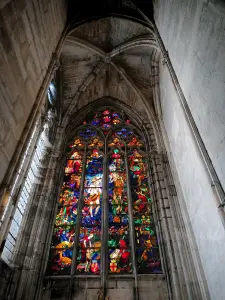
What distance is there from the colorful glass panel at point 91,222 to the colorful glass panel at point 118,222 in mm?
335

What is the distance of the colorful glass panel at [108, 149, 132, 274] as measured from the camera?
582 cm

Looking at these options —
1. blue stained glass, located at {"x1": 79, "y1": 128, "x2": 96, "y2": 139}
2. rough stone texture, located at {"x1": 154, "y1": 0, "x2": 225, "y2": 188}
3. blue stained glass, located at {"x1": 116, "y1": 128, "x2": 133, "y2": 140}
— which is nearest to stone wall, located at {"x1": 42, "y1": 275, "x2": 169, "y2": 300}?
rough stone texture, located at {"x1": 154, "y1": 0, "x2": 225, "y2": 188}

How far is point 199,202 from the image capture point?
459 centimetres

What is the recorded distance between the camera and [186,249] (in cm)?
532

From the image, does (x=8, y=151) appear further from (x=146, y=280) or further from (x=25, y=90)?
(x=146, y=280)

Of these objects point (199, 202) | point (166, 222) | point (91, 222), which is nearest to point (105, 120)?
point (91, 222)

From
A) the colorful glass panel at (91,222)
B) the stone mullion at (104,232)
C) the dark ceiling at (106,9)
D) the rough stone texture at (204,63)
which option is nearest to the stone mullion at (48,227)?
the colorful glass panel at (91,222)

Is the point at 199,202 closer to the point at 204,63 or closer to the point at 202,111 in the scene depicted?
the point at 202,111

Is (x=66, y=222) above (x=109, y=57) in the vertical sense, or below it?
below

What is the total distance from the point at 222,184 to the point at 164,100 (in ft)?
16.4

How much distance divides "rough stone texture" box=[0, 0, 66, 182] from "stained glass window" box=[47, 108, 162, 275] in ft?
11.2

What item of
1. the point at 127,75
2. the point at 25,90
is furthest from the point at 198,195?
the point at 127,75

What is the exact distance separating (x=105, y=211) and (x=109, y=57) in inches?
230

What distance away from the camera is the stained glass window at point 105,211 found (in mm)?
5852
